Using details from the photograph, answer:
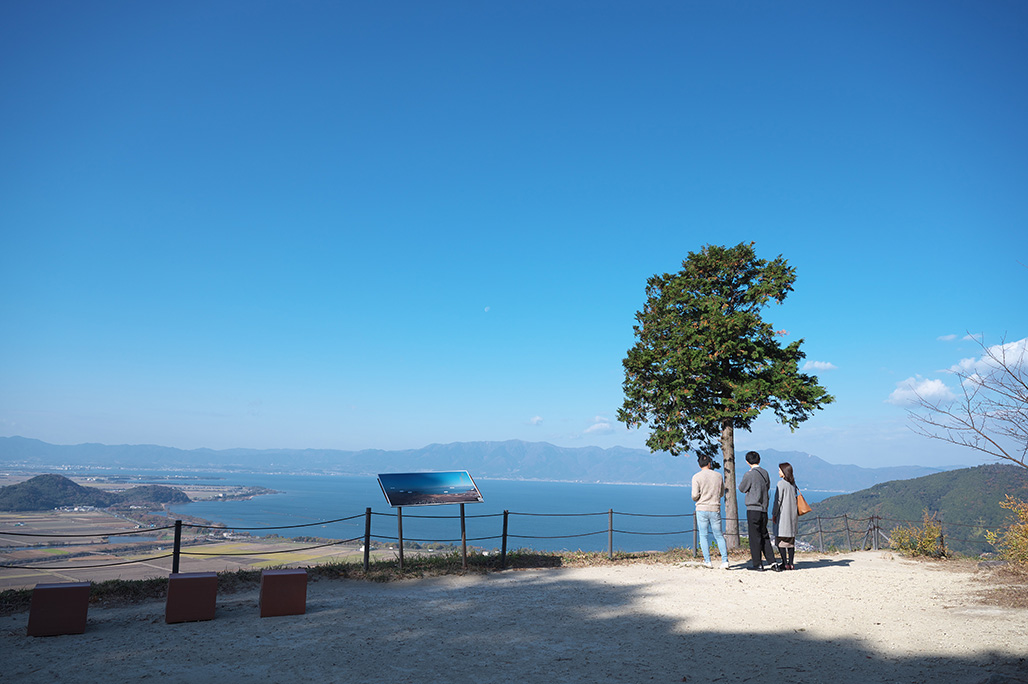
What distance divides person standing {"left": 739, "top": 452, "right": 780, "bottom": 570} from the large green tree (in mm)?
2253

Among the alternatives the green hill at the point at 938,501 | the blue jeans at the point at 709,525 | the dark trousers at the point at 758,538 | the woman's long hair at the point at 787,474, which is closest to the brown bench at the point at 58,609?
the blue jeans at the point at 709,525

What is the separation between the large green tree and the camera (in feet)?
45.3

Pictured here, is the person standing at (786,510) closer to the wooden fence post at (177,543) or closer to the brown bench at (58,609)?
the wooden fence post at (177,543)

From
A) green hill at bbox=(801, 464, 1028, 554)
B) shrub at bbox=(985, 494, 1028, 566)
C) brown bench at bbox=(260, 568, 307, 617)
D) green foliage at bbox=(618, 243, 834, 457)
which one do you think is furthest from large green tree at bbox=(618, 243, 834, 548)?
green hill at bbox=(801, 464, 1028, 554)

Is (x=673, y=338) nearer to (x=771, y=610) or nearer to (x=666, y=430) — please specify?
(x=666, y=430)

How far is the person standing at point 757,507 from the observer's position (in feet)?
35.0

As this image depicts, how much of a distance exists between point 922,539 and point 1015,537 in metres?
3.41

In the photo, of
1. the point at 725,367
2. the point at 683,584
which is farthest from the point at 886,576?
the point at 725,367

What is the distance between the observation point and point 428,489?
10.8 m

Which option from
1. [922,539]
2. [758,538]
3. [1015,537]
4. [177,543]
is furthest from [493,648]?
[922,539]

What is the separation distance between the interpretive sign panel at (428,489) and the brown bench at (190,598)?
126 inches

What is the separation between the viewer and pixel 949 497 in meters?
59.3

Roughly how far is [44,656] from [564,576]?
8.01 meters

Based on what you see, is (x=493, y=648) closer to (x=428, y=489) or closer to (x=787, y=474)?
(x=428, y=489)
